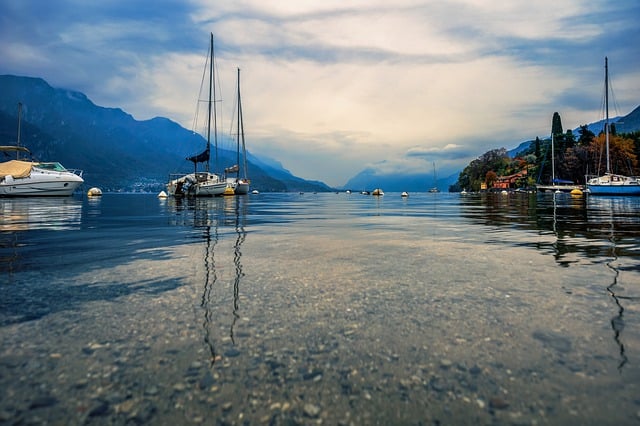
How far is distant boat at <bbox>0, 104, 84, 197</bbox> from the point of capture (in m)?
59.4

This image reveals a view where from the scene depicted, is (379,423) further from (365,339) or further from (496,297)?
(496,297)

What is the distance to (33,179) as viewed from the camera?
2394 inches

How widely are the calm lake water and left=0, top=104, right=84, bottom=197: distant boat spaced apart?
214ft

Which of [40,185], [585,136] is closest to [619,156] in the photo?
[585,136]

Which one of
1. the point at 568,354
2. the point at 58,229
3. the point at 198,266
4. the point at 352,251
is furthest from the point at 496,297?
the point at 58,229

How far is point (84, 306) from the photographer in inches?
230

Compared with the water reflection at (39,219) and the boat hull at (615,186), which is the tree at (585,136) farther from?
the water reflection at (39,219)

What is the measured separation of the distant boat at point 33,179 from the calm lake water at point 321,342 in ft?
214

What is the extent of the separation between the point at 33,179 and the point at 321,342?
73732 mm

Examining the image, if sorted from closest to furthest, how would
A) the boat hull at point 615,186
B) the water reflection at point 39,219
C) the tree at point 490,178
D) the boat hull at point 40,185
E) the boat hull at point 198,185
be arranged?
the water reflection at point 39,219 < the boat hull at point 40,185 < the boat hull at point 198,185 < the boat hull at point 615,186 < the tree at point 490,178

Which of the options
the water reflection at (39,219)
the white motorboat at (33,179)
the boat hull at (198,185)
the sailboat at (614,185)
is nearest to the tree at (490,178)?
the sailboat at (614,185)

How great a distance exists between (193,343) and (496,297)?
4870mm

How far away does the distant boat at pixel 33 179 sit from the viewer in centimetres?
5944

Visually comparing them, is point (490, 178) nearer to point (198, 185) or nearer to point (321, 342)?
point (198, 185)
